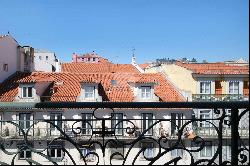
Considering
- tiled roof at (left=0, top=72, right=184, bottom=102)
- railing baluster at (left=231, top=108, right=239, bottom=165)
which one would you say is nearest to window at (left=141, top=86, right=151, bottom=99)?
tiled roof at (left=0, top=72, right=184, bottom=102)

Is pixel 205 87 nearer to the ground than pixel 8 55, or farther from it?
nearer to the ground

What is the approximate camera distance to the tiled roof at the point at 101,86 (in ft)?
77.2

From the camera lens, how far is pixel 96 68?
37750 mm

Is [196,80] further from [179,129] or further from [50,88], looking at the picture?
[179,129]

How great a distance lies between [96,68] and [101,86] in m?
13.9

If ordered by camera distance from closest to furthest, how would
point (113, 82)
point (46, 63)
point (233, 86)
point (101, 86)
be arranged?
1. point (101, 86)
2. point (233, 86)
3. point (113, 82)
4. point (46, 63)

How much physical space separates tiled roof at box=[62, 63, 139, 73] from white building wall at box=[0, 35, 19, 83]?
959 centimetres

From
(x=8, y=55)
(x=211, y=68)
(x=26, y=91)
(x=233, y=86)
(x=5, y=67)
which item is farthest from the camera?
(x=8, y=55)

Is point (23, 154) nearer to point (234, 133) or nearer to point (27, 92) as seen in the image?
point (234, 133)

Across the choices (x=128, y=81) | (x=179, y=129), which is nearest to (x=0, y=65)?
(x=128, y=81)

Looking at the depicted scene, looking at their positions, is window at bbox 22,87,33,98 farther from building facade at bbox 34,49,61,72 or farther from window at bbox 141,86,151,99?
building facade at bbox 34,49,61,72

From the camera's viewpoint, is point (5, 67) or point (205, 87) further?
point (5, 67)

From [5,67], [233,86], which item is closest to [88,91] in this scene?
[5,67]

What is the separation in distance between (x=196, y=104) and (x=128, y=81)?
2232 cm
